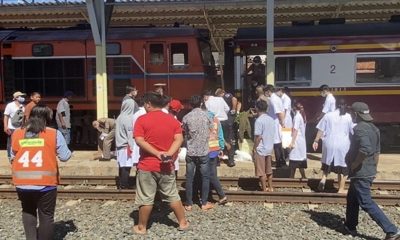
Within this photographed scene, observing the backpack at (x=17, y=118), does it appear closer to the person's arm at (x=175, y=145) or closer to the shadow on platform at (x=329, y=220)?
the person's arm at (x=175, y=145)

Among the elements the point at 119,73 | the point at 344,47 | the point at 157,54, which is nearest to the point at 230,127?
the point at 157,54

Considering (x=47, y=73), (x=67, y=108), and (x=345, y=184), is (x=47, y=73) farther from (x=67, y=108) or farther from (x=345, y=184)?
(x=345, y=184)

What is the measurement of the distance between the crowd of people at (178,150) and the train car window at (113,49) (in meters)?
3.91

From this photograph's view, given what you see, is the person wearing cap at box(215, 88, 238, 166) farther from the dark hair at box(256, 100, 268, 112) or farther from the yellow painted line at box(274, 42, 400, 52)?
the dark hair at box(256, 100, 268, 112)

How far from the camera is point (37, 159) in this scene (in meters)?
5.33

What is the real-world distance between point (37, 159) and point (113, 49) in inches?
342

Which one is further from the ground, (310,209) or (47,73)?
(47,73)

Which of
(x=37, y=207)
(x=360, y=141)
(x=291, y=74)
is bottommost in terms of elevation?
(x=37, y=207)

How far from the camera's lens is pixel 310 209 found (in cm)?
766

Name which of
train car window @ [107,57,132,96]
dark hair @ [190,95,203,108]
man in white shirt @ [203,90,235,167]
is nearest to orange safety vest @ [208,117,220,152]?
dark hair @ [190,95,203,108]

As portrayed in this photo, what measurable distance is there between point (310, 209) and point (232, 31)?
39.5 feet

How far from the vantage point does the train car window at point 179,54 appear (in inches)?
527

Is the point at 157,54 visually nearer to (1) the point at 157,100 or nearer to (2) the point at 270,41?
(2) the point at 270,41

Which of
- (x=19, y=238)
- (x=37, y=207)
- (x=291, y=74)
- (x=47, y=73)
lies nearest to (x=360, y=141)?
(x=37, y=207)
